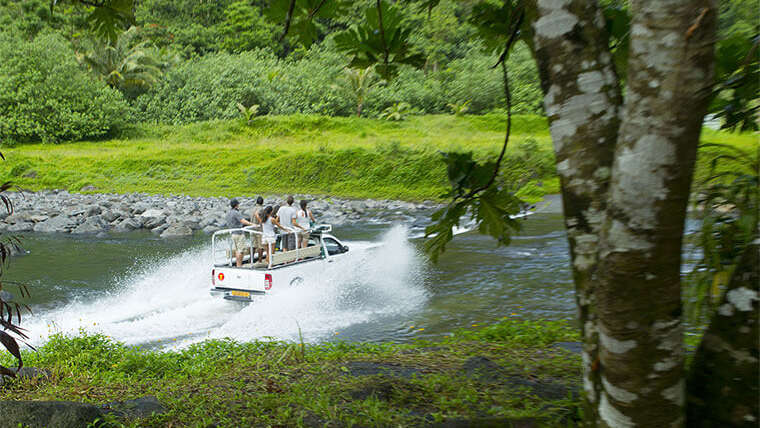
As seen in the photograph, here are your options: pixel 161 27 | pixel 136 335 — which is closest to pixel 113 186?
pixel 136 335

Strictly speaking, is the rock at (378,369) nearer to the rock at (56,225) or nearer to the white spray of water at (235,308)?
the white spray of water at (235,308)

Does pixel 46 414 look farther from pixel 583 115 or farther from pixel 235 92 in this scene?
pixel 235 92

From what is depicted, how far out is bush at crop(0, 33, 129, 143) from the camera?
116 feet

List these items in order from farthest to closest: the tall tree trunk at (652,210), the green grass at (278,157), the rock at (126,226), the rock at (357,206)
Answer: the green grass at (278,157)
the rock at (357,206)
the rock at (126,226)
the tall tree trunk at (652,210)

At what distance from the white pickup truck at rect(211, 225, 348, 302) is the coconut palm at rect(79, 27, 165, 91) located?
33012 millimetres

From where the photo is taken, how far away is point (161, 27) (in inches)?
2019

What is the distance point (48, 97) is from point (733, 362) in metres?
40.7

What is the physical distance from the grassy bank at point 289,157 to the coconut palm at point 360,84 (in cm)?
280

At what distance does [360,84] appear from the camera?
38.6 metres

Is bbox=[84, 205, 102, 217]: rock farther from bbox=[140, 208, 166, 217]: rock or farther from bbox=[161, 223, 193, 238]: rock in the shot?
bbox=[161, 223, 193, 238]: rock

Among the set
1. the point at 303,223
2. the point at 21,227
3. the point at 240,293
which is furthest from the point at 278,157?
the point at 240,293

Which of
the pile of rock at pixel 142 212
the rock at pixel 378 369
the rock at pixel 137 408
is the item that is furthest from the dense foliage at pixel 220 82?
the rock at pixel 137 408

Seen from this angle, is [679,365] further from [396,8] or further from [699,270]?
[396,8]

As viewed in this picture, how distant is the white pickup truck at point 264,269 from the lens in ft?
33.5
